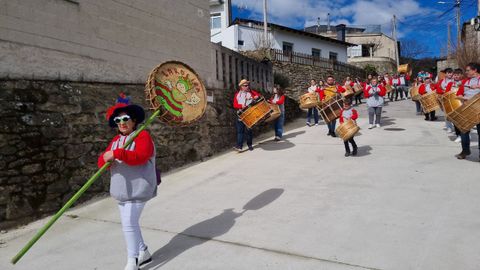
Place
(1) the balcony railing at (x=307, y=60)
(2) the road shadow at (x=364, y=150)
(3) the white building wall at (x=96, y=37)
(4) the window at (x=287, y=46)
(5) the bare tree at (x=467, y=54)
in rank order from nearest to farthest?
(3) the white building wall at (x=96, y=37) < (2) the road shadow at (x=364, y=150) < (5) the bare tree at (x=467, y=54) < (1) the balcony railing at (x=307, y=60) < (4) the window at (x=287, y=46)

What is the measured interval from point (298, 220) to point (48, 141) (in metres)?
3.62

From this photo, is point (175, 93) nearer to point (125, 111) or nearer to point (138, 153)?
point (125, 111)

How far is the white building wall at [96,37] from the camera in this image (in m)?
4.98

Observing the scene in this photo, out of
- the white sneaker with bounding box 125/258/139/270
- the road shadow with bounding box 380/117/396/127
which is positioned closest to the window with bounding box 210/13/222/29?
the road shadow with bounding box 380/117/396/127

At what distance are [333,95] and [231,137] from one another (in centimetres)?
283

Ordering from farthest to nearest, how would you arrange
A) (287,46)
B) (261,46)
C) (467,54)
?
(287,46) → (261,46) → (467,54)

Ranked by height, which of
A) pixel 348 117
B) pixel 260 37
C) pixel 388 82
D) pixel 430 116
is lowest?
pixel 430 116

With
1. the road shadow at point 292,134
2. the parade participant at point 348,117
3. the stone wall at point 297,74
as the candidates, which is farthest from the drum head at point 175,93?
the stone wall at point 297,74

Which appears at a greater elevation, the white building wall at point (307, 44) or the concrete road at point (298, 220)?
the white building wall at point (307, 44)

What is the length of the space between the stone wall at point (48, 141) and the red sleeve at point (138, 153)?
252 centimetres

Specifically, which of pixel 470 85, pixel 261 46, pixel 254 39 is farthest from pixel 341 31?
pixel 470 85

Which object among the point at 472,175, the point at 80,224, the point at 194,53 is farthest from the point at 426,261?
the point at 194,53

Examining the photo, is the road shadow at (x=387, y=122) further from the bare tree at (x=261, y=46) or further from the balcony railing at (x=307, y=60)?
the balcony railing at (x=307, y=60)

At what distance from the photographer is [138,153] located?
320 cm
